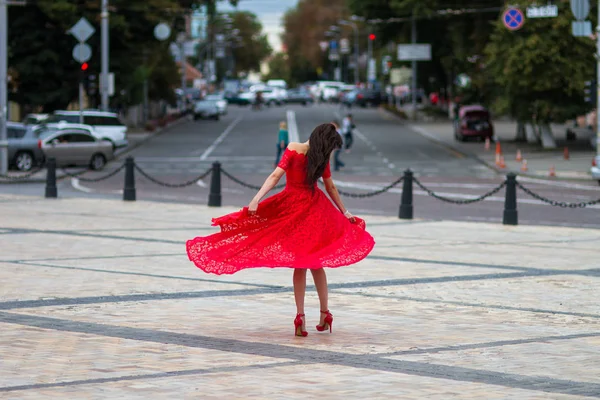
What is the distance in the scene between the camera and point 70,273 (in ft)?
48.1

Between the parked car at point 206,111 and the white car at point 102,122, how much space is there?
31901 mm

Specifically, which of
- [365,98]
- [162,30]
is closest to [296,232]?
[162,30]

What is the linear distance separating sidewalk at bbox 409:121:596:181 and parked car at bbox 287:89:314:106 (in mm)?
42490

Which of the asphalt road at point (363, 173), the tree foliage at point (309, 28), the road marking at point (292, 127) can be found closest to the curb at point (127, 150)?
the asphalt road at point (363, 173)

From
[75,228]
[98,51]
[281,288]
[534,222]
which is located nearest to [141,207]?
[75,228]

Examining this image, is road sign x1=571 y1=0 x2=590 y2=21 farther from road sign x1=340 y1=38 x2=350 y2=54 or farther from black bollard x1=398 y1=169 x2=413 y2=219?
road sign x1=340 y1=38 x2=350 y2=54

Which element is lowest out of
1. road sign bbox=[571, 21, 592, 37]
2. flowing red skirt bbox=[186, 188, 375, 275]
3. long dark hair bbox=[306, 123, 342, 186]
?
flowing red skirt bbox=[186, 188, 375, 275]

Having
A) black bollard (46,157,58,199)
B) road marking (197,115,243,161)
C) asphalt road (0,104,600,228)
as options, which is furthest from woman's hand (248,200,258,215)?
road marking (197,115,243,161)

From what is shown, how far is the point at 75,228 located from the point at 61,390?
42.1ft

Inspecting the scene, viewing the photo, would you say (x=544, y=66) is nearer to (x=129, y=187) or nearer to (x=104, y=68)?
(x=104, y=68)

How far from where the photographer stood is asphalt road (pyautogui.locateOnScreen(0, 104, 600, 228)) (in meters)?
27.1

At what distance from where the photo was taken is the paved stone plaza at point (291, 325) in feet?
27.9

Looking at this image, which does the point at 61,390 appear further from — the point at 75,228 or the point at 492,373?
the point at 75,228

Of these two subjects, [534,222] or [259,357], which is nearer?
[259,357]
